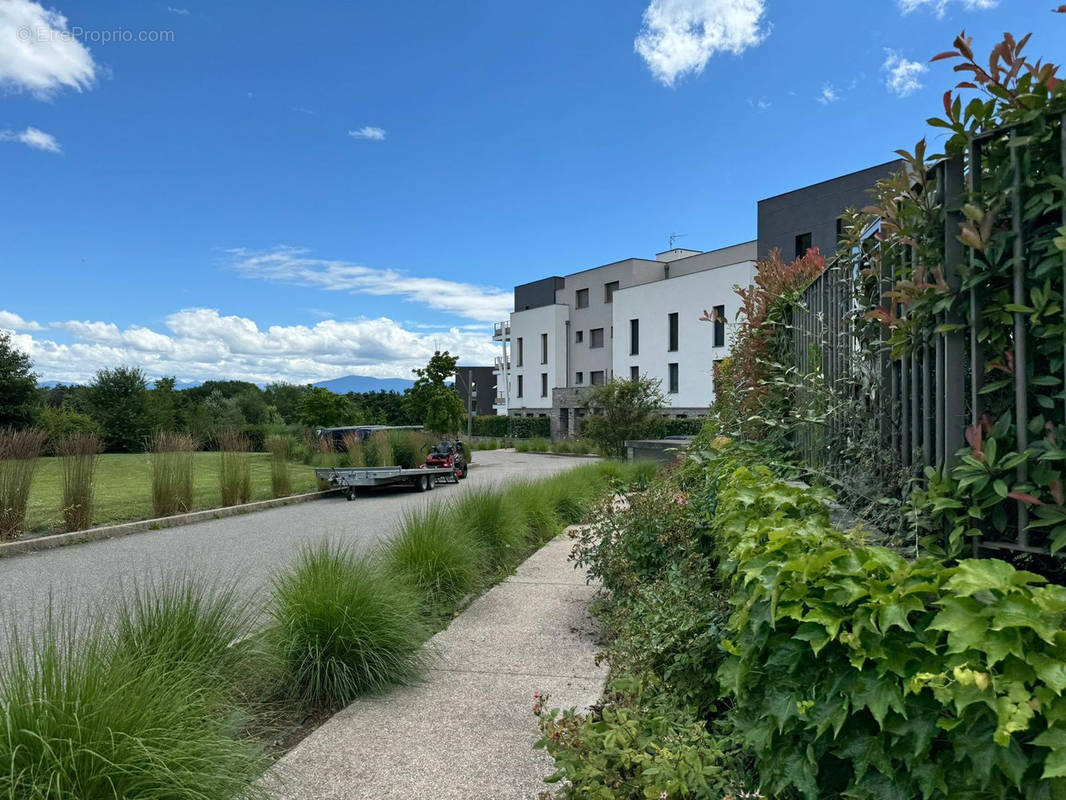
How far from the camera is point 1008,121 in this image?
205cm

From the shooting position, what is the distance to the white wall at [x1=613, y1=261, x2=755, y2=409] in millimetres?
36844

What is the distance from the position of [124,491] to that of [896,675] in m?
18.1

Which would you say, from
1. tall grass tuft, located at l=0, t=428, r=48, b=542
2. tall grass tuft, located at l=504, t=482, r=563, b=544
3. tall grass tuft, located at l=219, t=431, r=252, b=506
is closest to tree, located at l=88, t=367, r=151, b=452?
tall grass tuft, located at l=219, t=431, r=252, b=506

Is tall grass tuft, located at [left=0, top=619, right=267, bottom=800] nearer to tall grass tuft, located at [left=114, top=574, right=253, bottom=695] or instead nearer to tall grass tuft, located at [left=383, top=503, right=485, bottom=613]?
tall grass tuft, located at [left=114, top=574, right=253, bottom=695]

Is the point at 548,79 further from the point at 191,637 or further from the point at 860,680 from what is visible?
the point at 860,680

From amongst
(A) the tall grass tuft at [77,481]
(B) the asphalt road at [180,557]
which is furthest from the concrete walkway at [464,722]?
(A) the tall grass tuft at [77,481]

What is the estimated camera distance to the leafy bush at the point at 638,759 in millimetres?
2107

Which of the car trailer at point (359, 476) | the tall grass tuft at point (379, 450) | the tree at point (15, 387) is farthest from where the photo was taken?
the tree at point (15, 387)

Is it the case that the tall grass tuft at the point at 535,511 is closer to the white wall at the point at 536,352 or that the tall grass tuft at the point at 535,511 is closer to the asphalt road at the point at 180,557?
the asphalt road at the point at 180,557

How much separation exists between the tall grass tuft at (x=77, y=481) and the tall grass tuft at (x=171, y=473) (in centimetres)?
144

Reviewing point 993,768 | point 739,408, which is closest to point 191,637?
point 993,768

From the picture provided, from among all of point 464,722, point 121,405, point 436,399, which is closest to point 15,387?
point 121,405

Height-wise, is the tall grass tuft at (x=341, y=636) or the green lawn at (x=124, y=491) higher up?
the tall grass tuft at (x=341, y=636)

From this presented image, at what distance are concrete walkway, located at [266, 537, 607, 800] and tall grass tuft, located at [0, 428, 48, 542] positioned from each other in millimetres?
7856
